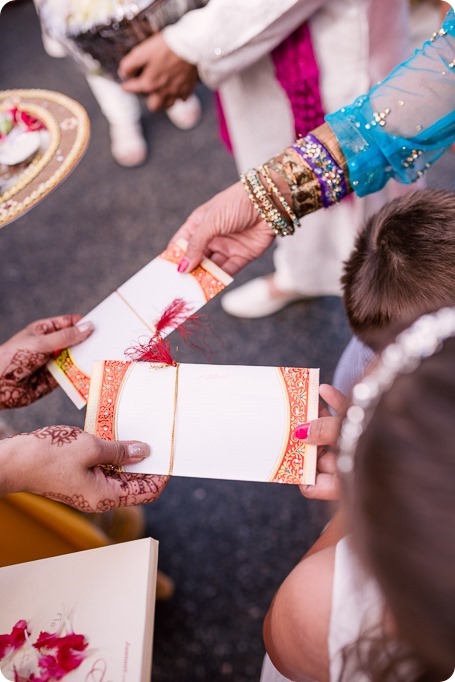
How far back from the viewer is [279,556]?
1.28 meters

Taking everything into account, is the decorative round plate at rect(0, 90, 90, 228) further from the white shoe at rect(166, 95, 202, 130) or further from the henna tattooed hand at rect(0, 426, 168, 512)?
the white shoe at rect(166, 95, 202, 130)

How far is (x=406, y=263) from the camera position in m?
0.73

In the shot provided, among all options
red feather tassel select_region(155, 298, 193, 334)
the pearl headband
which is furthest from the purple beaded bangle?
the pearl headband

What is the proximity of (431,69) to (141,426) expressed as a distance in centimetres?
67

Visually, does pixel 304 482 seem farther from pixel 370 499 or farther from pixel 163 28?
pixel 163 28

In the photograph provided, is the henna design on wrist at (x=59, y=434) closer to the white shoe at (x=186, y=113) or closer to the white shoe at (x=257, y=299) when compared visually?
the white shoe at (x=257, y=299)

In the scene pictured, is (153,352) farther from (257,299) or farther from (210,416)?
(257,299)

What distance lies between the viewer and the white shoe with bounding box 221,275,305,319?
1.56 meters

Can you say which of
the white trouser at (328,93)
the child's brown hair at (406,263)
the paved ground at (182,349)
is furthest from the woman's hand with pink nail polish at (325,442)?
the paved ground at (182,349)

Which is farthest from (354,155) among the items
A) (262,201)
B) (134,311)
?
(134,311)

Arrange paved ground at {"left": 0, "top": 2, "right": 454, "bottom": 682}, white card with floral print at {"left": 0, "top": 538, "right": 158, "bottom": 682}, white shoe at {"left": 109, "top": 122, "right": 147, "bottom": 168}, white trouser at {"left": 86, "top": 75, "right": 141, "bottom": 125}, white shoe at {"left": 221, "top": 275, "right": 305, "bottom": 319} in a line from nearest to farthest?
white card with floral print at {"left": 0, "top": 538, "right": 158, "bottom": 682} → paved ground at {"left": 0, "top": 2, "right": 454, "bottom": 682} → white shoe at {"left": 221, "top": 275, "right": 305, "bottom": 319} → white trouser at {"left": 86, "top": 75, "right": 141, "bottom": 125} → white shoe at {"left": 109, "top": 122, "right": 147, "bottom": 168}

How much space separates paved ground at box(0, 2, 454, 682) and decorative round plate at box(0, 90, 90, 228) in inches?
29.2

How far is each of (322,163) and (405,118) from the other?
14cm

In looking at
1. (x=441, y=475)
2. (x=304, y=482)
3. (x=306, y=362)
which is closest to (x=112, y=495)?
(x=304, y=482)
